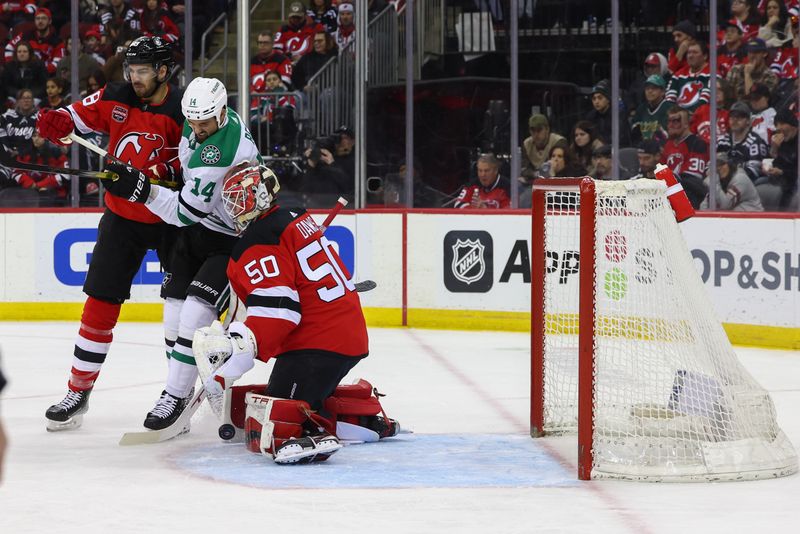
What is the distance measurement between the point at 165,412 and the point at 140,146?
0.81 m

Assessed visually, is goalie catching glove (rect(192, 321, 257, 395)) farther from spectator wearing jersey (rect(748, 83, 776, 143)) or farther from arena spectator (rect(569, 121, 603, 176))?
spectator wearing jersey (rect(748, 83, 776, 143))

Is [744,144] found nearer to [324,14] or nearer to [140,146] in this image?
[324,14]

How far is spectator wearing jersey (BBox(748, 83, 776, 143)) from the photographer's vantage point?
755 centimetres

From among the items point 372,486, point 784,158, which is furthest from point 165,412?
point 784,158

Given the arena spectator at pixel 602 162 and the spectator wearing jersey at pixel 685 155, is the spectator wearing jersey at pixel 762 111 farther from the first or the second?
the arena spectator at pixel 602 162

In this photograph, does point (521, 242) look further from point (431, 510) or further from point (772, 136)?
point (431, 510)

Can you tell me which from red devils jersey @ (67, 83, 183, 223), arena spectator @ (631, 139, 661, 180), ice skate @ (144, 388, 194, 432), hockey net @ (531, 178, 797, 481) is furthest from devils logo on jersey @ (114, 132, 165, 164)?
arena spectator @ (631, 139, 661, 180)

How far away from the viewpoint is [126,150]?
391 centimetres

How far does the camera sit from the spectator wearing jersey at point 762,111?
7551 mm

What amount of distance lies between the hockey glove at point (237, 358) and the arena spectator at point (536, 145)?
4914 millimetres

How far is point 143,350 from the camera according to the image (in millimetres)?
6176

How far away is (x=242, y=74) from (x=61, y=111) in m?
3.34

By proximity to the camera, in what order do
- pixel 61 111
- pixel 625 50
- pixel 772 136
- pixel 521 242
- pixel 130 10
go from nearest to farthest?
1. pixel 61 111
2. pixel 521 242
3. pixel 772 136
4. pixel 625 50
5. pixel 130 10

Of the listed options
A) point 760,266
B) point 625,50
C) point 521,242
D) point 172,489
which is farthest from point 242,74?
point 172,489
